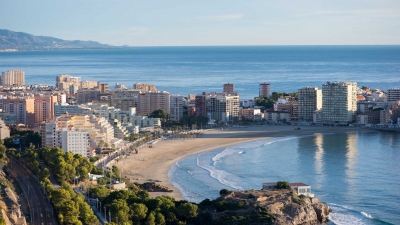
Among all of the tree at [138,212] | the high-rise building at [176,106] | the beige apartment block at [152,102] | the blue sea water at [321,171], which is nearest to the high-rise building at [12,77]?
the beige apartment block at [152,102]

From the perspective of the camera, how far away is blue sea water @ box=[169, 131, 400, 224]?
65.7ft

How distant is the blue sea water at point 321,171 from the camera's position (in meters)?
20.0

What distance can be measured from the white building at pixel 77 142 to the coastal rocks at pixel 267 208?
29.3 feet

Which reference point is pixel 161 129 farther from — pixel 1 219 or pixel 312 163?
pixel 1 219

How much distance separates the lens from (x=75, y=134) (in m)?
27.2

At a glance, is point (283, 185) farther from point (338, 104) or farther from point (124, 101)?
point (124, 101)

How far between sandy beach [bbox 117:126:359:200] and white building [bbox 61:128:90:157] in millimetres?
1266

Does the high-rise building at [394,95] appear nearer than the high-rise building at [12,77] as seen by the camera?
Yes

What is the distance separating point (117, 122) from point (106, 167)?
916 cm

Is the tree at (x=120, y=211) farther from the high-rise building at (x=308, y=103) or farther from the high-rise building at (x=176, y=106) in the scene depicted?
the high-rise building at (x=308, y=103)

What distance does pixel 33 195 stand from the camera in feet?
64.6

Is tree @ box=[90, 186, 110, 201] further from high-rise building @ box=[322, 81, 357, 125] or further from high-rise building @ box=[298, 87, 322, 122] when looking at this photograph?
high-rise building @ box=[298, 87, 322, 122]

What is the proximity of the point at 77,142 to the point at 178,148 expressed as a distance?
520cm

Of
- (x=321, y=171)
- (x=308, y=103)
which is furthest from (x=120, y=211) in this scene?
(x=308, y=103)
